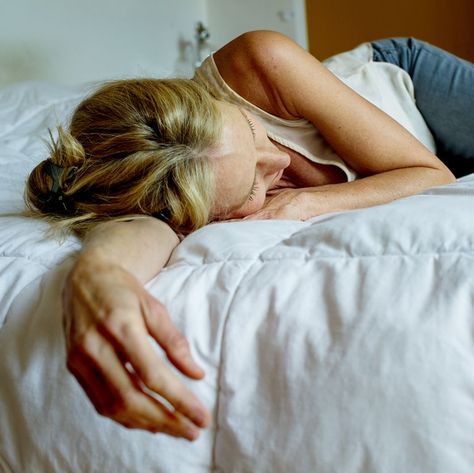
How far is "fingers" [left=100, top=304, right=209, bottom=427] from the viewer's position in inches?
16.3

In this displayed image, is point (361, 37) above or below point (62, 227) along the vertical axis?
below

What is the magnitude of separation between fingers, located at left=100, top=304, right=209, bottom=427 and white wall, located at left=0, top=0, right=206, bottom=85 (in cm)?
148

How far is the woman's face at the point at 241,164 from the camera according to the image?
0.87 metres

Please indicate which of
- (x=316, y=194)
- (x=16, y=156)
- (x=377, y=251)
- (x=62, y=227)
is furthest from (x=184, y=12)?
(x=377, y=251)

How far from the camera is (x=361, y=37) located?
297 centimetres

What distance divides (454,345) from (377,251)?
11cm

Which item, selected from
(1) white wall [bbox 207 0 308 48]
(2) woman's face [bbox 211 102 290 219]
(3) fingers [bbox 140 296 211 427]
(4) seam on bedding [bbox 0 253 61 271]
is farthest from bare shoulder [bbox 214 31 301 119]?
(1) white wall [bbox 207 0 308 48]

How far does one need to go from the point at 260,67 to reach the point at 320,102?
4.7 inches

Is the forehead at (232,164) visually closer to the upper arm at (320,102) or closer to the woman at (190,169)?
the woman at (190,169)

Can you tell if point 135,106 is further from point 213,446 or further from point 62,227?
point 213,446

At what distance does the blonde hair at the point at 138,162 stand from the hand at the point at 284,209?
0.33 ft

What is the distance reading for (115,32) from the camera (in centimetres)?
243

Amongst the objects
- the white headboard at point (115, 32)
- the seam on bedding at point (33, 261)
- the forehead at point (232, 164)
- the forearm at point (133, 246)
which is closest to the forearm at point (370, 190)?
the forehead at point (232, 164)

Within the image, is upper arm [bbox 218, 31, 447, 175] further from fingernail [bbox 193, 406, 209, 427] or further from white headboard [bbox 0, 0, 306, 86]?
fingernail [bbox 193, 406, 209, 427]
